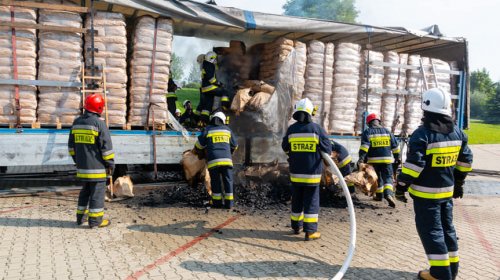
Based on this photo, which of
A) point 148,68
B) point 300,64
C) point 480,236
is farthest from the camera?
point 300,64

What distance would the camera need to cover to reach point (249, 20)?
7.00 metres

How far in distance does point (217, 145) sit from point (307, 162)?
1.89 metres

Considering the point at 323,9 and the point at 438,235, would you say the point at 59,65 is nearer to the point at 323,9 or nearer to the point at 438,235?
the point at 438,235

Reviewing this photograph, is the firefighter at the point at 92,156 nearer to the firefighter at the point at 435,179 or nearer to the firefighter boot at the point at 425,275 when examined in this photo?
the firefighter at the point at 435,179

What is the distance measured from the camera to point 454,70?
9.38m

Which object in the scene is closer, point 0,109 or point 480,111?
point 0,109

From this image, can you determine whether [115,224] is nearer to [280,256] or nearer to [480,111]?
[280,256]

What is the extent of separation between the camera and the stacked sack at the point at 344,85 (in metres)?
8.05

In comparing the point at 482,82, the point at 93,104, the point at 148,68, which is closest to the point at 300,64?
the point at 148,68

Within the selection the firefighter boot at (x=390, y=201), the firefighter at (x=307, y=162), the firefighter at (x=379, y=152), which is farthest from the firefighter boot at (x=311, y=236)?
the firefighter at (x=379, y=152)

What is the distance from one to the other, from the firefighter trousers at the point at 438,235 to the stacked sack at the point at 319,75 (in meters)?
4.30

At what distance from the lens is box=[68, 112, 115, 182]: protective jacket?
5047mm

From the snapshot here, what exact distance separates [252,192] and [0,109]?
432 centimetres

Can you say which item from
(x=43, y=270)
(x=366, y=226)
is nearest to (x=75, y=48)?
(x=43, y=270)
